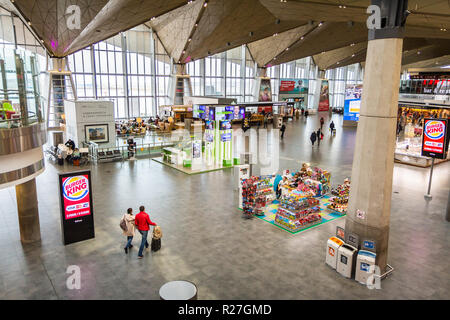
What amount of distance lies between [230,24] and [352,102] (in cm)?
1537

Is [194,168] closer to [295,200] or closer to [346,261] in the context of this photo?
[295,200]

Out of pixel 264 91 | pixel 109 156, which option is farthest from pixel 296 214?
pixel 264 91

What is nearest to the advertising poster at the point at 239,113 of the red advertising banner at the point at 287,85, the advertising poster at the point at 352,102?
the advertising poster at the point at 352,102

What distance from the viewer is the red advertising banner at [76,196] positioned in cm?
916

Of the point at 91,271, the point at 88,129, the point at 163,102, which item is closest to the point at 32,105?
the point at 91,271

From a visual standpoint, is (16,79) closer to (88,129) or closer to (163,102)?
(88,129)

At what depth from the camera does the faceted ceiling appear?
1895 cm

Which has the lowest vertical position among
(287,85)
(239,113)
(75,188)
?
(75,188)

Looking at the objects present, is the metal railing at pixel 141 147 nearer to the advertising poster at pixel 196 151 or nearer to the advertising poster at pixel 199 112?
the advertising poster at pixel 196 151

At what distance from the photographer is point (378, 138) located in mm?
7711

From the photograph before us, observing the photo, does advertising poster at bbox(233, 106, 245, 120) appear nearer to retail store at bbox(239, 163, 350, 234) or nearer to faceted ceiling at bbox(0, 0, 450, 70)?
faceted ceiling at bbox(0, 0, 450, 70)

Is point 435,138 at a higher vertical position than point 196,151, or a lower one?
higher
